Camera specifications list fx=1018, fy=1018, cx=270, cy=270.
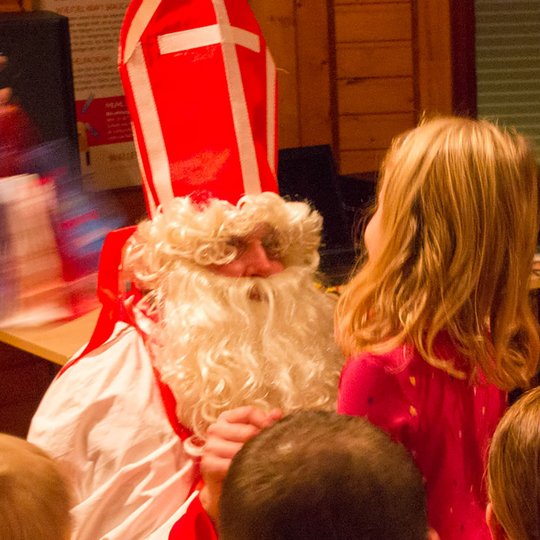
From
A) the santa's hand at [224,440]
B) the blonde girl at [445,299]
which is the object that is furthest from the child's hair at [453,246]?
the santa's hand at [224,440]

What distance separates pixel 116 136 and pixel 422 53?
1126 millimetres

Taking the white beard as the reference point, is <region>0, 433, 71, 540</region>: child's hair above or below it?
above

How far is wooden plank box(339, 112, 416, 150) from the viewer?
361 centimetres

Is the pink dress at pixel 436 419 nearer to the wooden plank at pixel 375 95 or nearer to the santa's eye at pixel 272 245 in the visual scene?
the santa's eye at pixel 272 245

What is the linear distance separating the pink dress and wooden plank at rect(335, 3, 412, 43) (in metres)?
2.31

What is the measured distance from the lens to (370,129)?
362 centimetres

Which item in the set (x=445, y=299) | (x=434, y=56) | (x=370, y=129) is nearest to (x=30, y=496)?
(x=445, y=299)

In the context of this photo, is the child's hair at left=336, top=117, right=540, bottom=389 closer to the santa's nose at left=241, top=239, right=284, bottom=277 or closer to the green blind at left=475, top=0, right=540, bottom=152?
the santa's nose at left=241, top=239, right=284, bottom=277

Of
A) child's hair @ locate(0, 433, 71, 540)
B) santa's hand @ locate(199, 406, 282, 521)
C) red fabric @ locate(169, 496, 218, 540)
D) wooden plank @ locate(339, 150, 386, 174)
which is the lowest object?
wooden plank @ locate(339, 150, 386, 174)

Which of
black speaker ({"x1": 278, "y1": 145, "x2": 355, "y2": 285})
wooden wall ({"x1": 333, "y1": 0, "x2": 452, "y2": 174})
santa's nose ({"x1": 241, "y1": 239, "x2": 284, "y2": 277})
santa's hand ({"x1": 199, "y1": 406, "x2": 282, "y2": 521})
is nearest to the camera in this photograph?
santa's hand ({"x1": 199, "y1": 406, "x2": 282, "y2": 521})

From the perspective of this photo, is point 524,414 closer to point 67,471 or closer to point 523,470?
point 523,470

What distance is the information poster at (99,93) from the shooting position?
127 inches

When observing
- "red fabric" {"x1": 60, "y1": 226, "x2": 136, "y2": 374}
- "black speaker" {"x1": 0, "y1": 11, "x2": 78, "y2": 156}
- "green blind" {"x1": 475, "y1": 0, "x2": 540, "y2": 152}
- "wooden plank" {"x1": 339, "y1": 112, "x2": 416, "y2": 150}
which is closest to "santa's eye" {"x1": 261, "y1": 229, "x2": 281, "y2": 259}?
"red fabric" {"x1": 60, "y1": 226, "x2": 136, "y2": 374}

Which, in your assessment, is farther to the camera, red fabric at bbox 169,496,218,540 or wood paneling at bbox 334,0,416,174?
wood paneling at bbox 334,0,416,174
